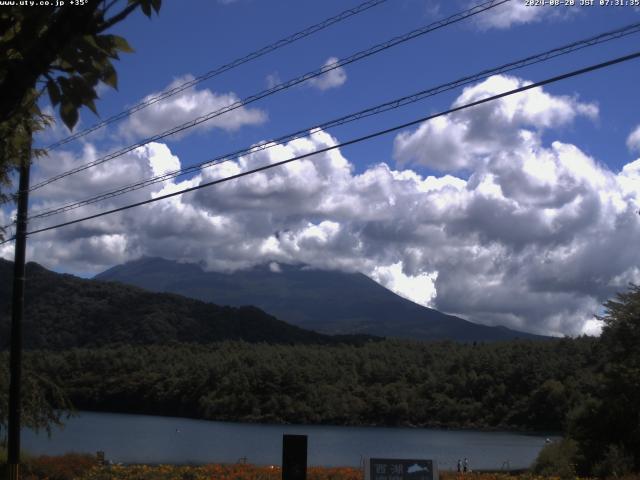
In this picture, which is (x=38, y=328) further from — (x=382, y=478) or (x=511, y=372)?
(x=382, y=478)

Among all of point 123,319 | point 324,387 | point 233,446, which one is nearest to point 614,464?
point 233,446

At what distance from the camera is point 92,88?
4.38 meters

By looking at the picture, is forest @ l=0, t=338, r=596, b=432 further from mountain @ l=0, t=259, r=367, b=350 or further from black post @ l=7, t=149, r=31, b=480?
black post @ l=7, t=149, r=31, b=480

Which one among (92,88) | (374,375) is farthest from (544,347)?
(92,88)

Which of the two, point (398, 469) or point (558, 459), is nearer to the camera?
point (398, 469)

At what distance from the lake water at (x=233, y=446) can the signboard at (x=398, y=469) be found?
2938 cm

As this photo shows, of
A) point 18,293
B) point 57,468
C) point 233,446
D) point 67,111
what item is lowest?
point 233,446

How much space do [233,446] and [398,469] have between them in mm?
50944

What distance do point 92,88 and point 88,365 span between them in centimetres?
10326

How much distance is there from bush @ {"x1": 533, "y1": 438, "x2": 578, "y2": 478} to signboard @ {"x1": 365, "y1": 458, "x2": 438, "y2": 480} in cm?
1537

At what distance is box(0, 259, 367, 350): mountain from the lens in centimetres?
13388

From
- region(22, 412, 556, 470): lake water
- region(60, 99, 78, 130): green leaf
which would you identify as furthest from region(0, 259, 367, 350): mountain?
region(60, 99, 78, 130): green leaf

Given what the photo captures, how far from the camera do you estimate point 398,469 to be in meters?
10.5

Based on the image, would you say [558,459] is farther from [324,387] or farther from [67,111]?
[324,387]
